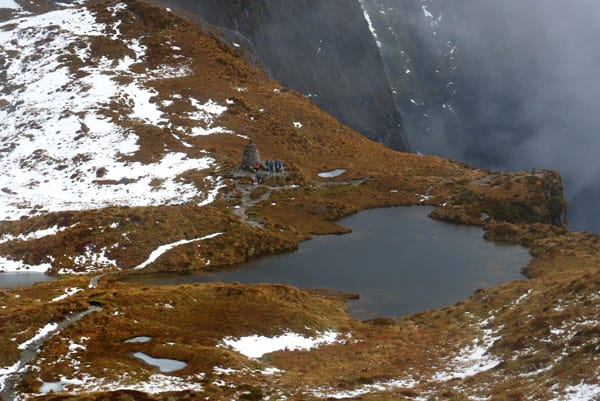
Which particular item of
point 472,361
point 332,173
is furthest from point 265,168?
point 472,361

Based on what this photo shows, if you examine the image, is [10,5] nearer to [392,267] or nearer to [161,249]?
[161,249]

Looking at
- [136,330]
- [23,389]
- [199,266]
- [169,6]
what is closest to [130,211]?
[199,266]

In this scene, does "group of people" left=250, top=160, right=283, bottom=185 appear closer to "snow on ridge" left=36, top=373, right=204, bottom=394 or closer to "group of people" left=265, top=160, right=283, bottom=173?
"group of people" left=265, top=160, right=283, bottom=173

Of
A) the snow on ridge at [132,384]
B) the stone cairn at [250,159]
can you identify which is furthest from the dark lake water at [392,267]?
the stone cairn at [250,159]

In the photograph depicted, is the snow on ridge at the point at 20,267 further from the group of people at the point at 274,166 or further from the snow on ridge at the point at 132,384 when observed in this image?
the group of people at the point at 274,166

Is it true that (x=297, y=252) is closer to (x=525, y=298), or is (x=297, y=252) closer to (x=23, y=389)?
(x=525, y=298)
